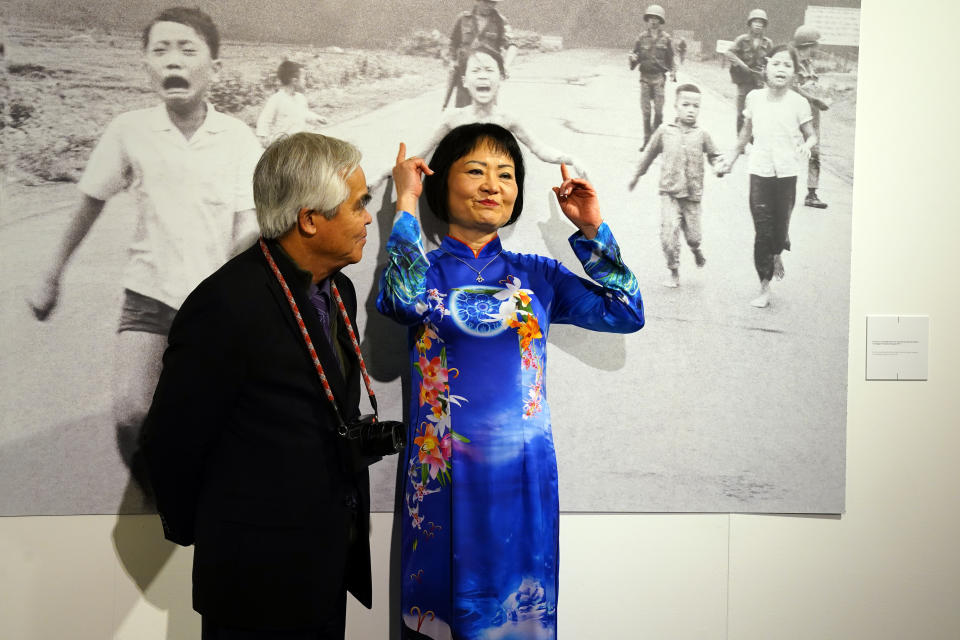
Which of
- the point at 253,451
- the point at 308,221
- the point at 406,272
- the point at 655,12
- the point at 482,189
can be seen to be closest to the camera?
the point at 253,451

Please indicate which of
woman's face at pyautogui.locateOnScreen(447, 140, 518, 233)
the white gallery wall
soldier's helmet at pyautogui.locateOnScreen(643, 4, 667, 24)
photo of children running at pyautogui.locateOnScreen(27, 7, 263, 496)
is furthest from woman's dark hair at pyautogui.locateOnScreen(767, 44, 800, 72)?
photo of children running at pyautogui.locateOnScreen(27, 7, 263, 496)

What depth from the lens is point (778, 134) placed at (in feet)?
7.29

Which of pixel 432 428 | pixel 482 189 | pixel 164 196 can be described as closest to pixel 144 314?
pixel 164 196

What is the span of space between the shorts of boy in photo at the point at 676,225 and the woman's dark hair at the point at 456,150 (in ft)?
1.48

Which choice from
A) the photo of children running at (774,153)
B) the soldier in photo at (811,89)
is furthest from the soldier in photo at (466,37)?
the soldier in photo at (811,89)

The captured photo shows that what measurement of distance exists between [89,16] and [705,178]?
1703 mm

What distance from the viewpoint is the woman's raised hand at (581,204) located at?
6.38 ft

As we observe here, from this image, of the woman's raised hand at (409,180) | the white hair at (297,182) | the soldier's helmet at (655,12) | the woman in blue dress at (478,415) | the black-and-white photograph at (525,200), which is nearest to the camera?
the white hair at (297,182)

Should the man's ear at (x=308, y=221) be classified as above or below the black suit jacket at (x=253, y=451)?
above

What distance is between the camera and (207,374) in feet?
4.83

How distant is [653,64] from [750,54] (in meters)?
0.28

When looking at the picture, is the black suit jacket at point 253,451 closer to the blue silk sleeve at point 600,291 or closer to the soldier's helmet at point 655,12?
the blue silk sleeve at point 600,291

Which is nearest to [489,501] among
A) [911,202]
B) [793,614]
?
[793,614]

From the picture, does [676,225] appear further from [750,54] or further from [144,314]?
[144,314]
